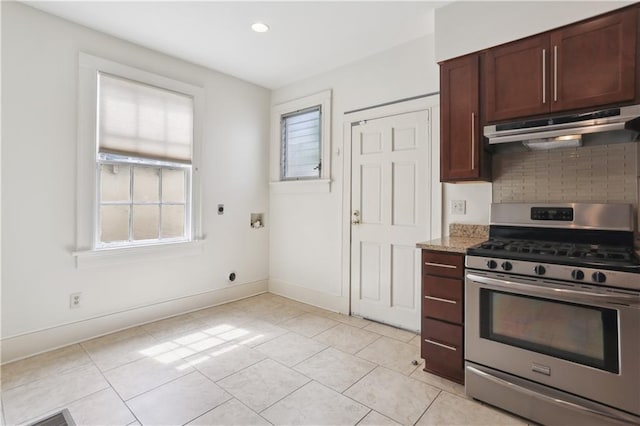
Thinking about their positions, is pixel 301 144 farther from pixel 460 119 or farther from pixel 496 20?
pixel 496 20

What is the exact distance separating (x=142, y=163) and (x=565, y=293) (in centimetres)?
352

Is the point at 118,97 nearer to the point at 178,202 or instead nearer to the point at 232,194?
the point at 178,202

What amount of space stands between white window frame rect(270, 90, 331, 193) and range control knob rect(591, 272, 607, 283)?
2.50 metres

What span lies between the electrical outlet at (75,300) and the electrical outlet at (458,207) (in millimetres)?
3336

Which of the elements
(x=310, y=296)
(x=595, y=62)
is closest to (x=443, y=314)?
(x=595, y=62)

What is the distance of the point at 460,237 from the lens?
A: 2.64m

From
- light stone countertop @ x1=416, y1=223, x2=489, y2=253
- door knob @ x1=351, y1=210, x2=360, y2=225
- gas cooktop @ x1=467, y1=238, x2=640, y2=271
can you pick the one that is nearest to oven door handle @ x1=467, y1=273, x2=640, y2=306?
gas cooktop @ x1=467, y1=238, x2=640, y2=271

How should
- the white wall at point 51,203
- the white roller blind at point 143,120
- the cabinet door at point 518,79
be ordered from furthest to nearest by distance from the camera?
the white roller blind at point 143,120, the white wall at point 51,203, the cabinet door at point 518,79

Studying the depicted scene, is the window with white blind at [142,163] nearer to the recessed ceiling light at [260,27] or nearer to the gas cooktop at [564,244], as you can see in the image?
the recessed ceiling light at [260,27]

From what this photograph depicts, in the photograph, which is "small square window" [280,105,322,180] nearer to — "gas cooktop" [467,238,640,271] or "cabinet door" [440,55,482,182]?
"cabinet door" [440,55,482,182]

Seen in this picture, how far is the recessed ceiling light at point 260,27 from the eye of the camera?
107 inches

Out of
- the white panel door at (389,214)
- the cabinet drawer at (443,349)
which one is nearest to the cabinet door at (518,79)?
the white panel door at (389,214)

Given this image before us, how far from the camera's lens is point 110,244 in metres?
3.00

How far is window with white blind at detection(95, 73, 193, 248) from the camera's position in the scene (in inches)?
116
